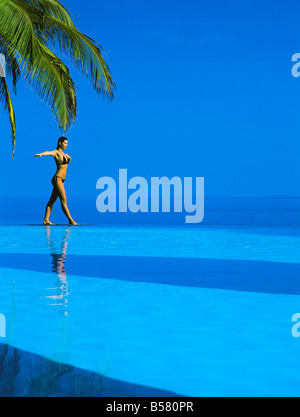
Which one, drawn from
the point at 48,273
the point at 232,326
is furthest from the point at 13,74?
the point at 232,326

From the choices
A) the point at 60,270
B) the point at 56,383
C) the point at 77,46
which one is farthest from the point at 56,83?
the point at 56,383

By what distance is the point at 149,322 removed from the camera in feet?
12.9

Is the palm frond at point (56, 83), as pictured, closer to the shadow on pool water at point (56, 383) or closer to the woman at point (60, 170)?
the woman at point (60, 170)

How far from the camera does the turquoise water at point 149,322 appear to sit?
271 cm

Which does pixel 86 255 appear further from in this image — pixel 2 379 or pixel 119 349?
pixel 2 379

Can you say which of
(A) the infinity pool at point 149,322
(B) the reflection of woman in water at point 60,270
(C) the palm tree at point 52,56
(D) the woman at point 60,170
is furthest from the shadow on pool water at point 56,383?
(D) the woman at point 60,170

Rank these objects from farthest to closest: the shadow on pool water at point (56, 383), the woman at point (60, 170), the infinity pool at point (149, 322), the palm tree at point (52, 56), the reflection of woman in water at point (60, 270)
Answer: the woman at point (60, 170)
the palm tree at point (52, 56)
the reflection of woman in water at point (60, 270)
the infinity pool at point (149, 322)
the shadow on pool water at point (56, 383)

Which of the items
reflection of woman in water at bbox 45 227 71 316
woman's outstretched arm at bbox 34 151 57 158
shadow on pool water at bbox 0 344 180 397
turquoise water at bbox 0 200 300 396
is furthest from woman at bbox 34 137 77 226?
shadow on pool water at bbox 0 344 180 397

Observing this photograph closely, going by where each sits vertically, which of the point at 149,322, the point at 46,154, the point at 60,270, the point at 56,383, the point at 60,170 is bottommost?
the point at 56,383

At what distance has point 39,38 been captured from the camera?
10664mm

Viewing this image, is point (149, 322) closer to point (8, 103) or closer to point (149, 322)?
point (149, 322)

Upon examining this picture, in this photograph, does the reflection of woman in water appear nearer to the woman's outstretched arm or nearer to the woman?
the woman's outstretched arm

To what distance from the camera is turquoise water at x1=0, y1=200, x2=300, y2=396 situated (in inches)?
107
